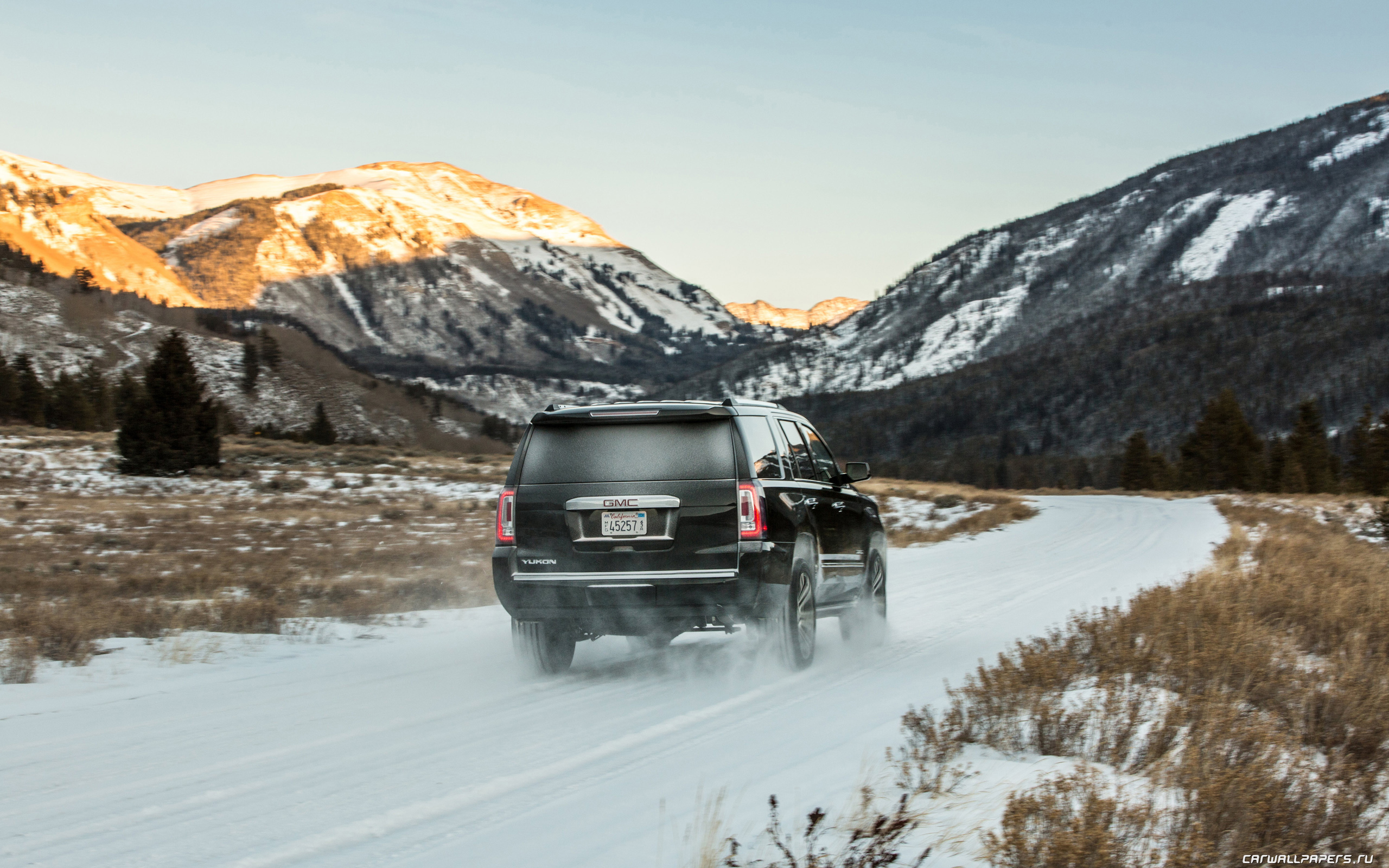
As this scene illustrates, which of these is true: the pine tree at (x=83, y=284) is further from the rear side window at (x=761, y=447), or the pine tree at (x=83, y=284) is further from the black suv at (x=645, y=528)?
the rear side window at (x=761, y=447)

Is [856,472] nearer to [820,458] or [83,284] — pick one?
[820,458]

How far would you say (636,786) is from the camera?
4895mm

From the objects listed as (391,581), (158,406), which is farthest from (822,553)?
(158,406)

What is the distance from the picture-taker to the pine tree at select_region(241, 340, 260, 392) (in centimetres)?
12194

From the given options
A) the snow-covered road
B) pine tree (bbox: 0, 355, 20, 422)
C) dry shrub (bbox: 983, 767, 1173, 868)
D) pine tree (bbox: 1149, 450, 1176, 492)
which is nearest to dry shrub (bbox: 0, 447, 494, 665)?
the snow-covered road

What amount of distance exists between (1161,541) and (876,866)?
2116 centimetres

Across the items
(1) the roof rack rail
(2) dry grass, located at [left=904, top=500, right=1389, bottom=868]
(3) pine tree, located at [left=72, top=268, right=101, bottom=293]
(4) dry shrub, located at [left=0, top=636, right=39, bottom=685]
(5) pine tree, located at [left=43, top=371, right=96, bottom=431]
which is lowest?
(4) dry shrub, located at [left=0, top=636, right=39, bottom=685]

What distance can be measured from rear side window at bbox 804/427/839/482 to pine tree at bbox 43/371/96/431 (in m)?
84.1

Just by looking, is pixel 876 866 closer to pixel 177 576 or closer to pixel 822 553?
pixel 822 553

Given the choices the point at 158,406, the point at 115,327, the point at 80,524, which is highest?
the point at 115,327

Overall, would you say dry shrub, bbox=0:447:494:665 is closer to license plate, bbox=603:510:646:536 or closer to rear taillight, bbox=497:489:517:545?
rear taillight, bbox=497:489:517:545

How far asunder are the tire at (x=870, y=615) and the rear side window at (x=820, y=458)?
107 centimetres

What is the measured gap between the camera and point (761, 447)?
7.85 meters

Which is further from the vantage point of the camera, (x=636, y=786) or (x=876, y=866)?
(x=636, y=786)
